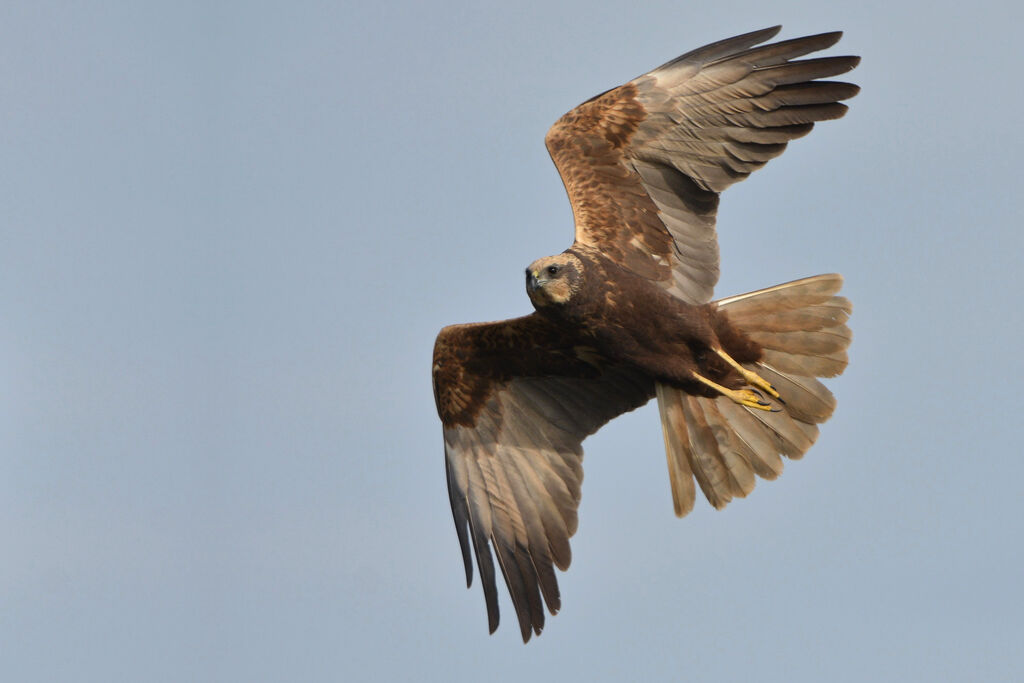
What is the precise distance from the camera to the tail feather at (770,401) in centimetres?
923

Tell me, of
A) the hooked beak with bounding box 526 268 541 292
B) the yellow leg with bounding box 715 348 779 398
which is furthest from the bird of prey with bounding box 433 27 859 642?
the hooked beak with bounding box 526 268 541 292

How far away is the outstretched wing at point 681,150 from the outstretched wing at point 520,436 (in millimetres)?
756

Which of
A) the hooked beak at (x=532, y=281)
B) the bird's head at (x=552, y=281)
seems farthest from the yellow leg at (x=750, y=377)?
the hooked beak at (x=532, y=281)

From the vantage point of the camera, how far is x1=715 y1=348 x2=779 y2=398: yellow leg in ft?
30.1

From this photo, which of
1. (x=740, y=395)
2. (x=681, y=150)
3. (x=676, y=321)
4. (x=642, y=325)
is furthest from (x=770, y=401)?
(x=681, y=150)

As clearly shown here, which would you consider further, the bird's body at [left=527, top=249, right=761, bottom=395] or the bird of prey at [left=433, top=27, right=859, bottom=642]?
the bird of prey at [left=433, top=27, right=859, bottom=642]

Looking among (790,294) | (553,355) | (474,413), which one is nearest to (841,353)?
(790,294)

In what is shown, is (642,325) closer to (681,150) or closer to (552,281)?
(552,281)

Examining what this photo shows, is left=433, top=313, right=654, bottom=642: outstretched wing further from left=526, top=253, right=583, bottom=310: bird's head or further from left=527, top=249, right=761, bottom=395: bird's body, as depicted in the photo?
left=526, top=253, right=583, bottom=310: bird's head

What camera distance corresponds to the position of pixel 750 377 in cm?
918

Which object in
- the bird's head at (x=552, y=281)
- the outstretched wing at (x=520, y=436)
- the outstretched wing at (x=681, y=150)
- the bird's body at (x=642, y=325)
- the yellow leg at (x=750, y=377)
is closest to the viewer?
the bird's head at (x=552, y=281)

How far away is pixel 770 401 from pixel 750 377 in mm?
288

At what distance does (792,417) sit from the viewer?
9.39 m

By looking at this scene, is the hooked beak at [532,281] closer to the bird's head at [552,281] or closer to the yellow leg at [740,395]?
the bird's head at [552,281]
